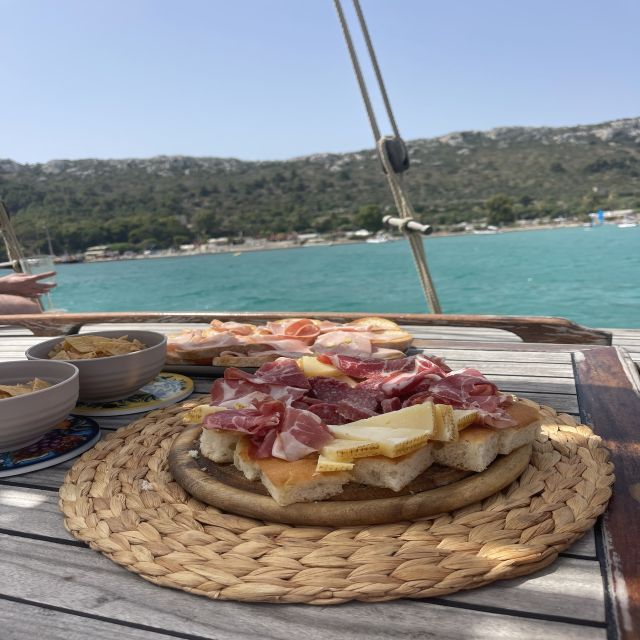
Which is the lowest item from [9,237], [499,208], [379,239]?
[499,208]

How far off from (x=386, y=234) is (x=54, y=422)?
6689 centimetres

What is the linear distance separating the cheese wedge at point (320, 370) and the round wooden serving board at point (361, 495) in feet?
1.16

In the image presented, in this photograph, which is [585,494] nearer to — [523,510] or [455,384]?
[523,510]

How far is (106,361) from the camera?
1176 mm

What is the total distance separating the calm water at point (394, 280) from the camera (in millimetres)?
37062

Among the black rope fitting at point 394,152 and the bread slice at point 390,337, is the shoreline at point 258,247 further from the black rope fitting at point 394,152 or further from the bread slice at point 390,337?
the bread slice at point 390,337

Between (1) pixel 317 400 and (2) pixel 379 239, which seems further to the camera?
(2) pixel 379 239

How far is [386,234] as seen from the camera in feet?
218

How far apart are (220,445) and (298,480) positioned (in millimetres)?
191

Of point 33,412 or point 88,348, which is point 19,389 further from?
point 88,348

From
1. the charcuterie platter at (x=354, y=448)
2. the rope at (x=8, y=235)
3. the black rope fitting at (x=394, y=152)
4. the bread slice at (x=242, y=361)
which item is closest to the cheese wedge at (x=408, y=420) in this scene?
the charcuterie platter at (x=354, y=448)

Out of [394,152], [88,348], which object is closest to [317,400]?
[88,348]

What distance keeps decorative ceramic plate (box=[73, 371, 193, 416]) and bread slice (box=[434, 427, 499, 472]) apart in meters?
0.71

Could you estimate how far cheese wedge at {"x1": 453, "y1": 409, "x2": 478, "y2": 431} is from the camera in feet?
2.66
